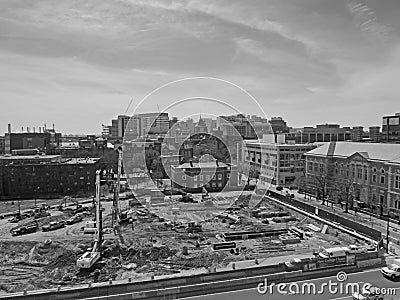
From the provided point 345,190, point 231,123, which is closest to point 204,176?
point 231,123

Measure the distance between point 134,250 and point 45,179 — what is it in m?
10.9

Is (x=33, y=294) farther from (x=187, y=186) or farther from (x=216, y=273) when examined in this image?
(x=187, y=186)

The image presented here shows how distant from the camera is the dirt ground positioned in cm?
771

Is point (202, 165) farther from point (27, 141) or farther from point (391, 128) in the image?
point (391, 128)

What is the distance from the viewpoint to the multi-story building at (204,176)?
1663 centimetres

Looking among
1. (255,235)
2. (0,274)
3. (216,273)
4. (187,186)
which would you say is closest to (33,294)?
(0,274)

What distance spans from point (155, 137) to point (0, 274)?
13.7 m

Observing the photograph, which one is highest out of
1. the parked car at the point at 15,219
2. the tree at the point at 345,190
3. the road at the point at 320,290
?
the tree at the point at 345,190

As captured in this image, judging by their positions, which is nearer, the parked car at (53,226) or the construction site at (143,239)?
the construction site at (143,239)

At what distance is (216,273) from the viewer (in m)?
6.71

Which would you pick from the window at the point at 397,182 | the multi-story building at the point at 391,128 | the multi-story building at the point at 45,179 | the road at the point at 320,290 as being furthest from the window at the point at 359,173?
the multi-story building at the point at 391,128

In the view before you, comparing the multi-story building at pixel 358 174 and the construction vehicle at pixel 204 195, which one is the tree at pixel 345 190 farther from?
the construction vehicle at pixel 204 195

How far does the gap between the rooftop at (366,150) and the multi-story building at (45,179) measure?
1177 centimetres

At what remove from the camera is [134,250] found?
350 inches
